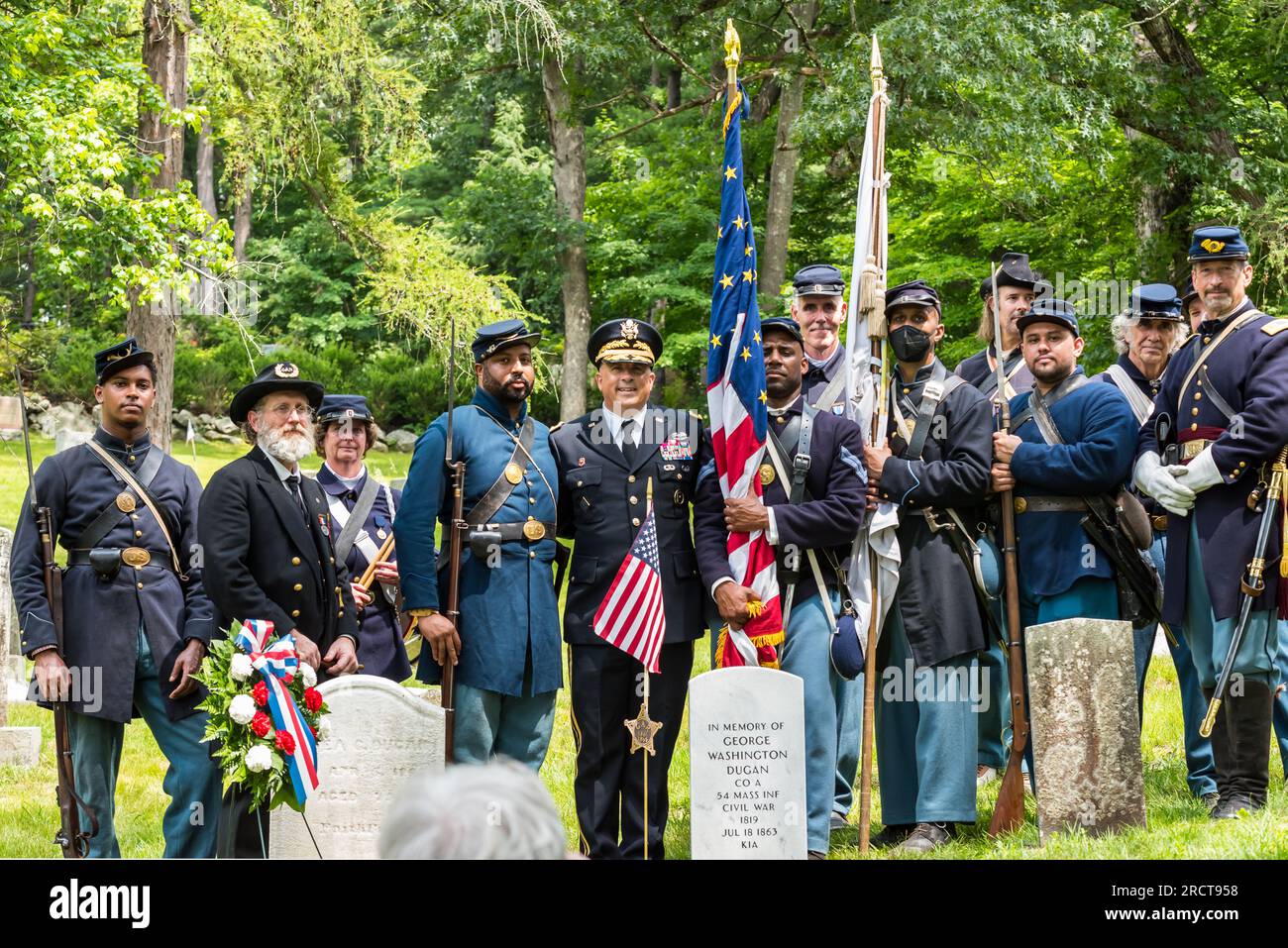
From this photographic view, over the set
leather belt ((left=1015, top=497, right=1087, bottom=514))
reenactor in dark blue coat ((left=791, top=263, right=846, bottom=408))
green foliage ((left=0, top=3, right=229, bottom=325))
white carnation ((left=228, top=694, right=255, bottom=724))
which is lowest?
white carnation ((left=228, top=694, right=255, bottom=724))

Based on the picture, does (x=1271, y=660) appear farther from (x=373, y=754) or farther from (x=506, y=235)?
(x=506, y=235)

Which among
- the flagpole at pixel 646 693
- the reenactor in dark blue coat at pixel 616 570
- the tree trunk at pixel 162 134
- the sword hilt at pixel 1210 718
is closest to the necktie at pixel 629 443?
the reenactor in dark blue coat at pixel 616 570

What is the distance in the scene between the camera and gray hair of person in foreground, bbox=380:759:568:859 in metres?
2.67

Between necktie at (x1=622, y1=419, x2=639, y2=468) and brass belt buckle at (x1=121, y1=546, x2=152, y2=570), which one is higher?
necktie at (x1=622, y1=419, x2=639, y2=468)

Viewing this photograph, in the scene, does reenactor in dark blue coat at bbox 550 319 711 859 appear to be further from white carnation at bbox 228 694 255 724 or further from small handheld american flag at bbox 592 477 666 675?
white carnation at bbox 228 694 255 724

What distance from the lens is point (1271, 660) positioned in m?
6.62

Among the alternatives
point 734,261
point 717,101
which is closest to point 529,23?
point 717,101

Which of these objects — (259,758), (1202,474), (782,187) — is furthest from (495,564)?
(782,187)

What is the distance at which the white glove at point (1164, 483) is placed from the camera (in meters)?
6.82

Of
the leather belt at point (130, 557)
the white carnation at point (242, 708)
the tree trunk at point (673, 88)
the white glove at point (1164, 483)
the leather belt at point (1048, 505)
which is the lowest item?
the white carnation at point (242, 708)

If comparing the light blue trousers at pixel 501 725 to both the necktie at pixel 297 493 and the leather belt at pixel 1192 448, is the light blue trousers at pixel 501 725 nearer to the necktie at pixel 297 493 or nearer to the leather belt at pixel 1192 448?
the necktie at pixel 297 493

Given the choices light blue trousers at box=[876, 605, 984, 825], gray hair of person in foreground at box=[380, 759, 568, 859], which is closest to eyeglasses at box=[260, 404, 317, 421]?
light blue trousers at box=[876, 605, 984, 825]

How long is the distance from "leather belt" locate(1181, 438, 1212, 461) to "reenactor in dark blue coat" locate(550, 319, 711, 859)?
2208 millimetres
